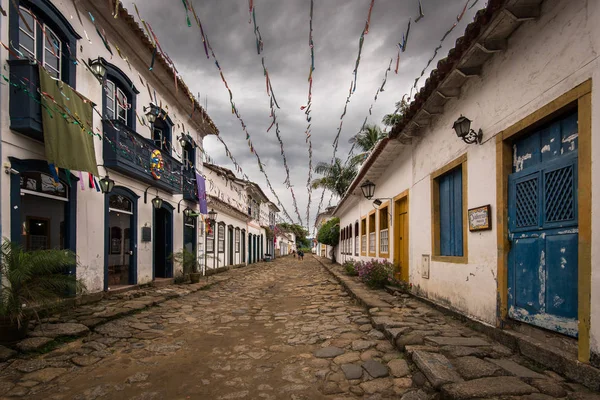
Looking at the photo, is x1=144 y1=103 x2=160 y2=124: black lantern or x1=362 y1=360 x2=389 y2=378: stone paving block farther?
x1=144 y1=103 x2=160 y2=124: black lantern

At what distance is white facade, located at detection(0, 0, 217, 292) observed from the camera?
5305 millimetres

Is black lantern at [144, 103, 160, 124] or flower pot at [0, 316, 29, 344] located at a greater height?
black lantern at [144, 103, 160, 124]

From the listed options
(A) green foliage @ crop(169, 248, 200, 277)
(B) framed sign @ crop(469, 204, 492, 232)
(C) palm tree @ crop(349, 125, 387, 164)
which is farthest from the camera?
(C) palm tree @ crop(349, 125, 387, 164)

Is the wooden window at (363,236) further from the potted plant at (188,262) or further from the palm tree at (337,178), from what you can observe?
the palm tree at (337,178)

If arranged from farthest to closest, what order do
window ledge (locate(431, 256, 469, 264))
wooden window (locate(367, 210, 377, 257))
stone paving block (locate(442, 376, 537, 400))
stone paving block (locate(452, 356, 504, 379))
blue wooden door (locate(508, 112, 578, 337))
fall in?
wooden window (locate(367, 210, 377, 257)) → window ledge (locate(431, 256, 469, 264)) → blue wooden door (locate(508, 112, 578, 337)) → stone paving block (locate(452, 356, 504, 379)) → stone paving block (locate(442, 376, 537, 400))

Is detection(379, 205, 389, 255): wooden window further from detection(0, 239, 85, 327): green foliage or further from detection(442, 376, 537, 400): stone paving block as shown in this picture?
detection(0, 239, 85, 327): green foliage

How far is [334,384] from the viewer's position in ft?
10.3

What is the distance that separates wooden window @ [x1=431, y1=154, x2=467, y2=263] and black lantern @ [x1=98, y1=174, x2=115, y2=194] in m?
6.57

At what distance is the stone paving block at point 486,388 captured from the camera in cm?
251

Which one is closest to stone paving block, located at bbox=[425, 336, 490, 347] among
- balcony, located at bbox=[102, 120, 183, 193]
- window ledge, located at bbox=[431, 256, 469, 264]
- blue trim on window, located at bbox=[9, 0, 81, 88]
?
window ledge, located at bbox=[431, 256, 469, 264]

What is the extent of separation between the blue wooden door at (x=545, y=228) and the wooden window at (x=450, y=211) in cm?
114

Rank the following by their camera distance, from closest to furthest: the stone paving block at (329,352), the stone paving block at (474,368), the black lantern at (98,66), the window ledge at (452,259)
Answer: the stone paving block at (474,368)
the stone paving block at (329,352)
the window ledge at (452,259)
the black lantern at (98,66)

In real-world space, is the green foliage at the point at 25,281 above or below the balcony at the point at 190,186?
below

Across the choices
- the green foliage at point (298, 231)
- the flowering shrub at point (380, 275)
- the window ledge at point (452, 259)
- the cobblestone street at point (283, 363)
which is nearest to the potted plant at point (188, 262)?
the cobblestone street at point (283, 363)
